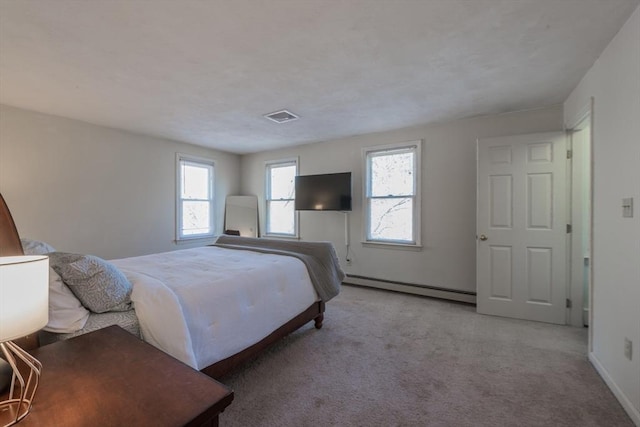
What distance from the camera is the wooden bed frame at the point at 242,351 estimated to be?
1.07 metres

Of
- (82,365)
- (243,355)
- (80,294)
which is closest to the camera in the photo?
(82,365)

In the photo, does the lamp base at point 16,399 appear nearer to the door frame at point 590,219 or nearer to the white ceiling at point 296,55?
the white ceiling at point 296,55

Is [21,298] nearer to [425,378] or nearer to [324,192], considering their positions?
[425,378]

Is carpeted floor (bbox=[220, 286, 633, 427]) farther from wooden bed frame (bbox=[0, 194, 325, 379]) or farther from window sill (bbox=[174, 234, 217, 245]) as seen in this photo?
window sill (bbox=[174, 234, 217, 245])

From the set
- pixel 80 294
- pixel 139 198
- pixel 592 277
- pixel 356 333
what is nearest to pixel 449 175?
pixel 592 277

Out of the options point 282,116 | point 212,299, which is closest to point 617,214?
point 212,299

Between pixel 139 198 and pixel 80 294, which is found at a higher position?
pixel 139 198

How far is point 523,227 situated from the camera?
3.16m

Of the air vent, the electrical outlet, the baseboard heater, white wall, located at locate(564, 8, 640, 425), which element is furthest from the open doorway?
the air vent

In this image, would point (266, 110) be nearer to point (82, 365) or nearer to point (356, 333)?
point (356, 333)

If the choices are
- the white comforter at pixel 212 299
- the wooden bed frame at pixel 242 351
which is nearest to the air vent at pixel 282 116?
the white comforter at pixel 212 299

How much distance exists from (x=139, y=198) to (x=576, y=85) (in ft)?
17.9

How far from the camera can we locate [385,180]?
4.32m

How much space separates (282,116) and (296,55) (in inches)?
53.6
